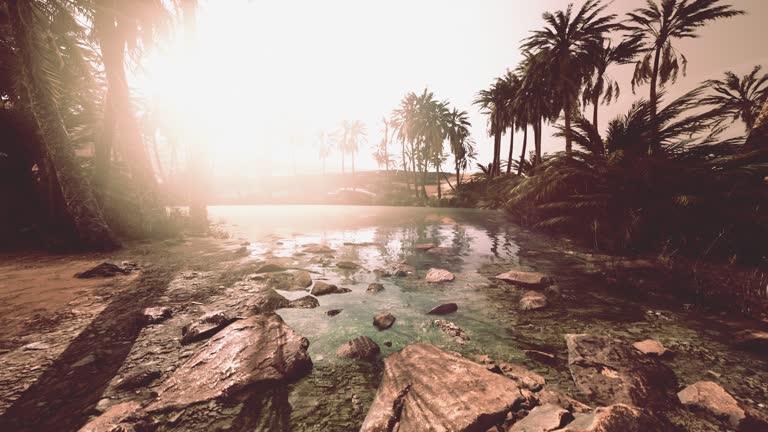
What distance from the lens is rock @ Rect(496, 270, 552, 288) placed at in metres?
5.46

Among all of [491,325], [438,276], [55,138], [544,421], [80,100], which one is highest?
[80,100]

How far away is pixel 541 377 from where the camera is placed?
269 cm

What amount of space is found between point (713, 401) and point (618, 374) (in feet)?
1.92

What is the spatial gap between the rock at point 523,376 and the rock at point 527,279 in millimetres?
2974

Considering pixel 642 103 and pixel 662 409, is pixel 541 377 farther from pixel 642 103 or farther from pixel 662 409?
pixel 642 103

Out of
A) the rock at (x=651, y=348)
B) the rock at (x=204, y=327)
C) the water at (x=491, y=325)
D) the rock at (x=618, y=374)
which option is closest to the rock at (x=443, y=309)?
the water at (x=491, y=325)

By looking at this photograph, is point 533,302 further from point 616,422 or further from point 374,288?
point 616,422

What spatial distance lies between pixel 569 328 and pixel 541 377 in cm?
145

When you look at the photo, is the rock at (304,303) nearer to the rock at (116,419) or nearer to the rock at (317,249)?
the rock at (116,419)

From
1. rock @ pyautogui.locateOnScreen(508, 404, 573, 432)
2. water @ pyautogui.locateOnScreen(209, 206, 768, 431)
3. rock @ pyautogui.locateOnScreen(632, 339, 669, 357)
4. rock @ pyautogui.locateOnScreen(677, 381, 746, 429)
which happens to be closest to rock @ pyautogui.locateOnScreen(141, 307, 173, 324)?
water @ pyautogui.locateOnScreen(209, 206, 768, 431)

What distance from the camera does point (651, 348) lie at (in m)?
3.13

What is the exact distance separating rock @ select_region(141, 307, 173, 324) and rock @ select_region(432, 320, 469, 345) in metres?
3.62

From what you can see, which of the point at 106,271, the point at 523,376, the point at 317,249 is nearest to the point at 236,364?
the point at 523,376

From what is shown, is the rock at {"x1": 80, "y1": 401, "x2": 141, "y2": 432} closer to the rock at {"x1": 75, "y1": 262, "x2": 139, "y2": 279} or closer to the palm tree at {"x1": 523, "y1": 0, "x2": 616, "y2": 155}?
the rock at {"x1": 75, "y1": 262, "x2": 139, "y2": 279}
